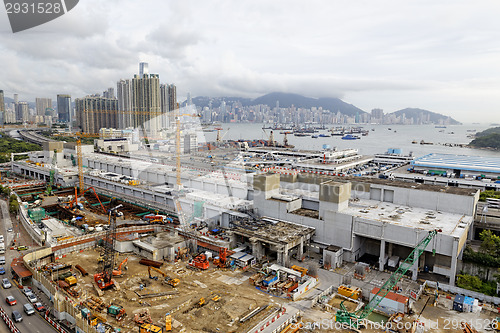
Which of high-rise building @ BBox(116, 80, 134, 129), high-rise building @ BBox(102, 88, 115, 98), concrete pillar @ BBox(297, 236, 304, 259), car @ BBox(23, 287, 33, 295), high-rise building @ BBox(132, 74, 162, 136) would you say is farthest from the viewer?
high-rise building @ BBox(102, 88, 115, 98)

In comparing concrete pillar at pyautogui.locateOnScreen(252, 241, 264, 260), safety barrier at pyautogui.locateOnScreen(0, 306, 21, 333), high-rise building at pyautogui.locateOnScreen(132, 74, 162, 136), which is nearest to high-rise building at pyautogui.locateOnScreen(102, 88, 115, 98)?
high-rise building at pyautogui.locateOnScreen(132, 74, 162, 136)

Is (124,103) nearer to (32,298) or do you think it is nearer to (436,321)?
(32,298)

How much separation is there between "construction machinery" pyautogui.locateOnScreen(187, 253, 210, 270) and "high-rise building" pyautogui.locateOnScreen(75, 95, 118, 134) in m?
75.4

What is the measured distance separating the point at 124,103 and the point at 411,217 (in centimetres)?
7640

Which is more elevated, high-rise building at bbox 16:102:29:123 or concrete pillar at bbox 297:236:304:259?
high-rise building at bbox 16:102:29:123

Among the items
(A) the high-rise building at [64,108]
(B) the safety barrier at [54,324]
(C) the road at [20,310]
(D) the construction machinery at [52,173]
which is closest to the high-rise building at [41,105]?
(A) the high-rise building at [64,108]

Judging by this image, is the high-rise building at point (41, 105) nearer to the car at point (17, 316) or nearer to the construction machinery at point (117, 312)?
the car at point (17, 316)

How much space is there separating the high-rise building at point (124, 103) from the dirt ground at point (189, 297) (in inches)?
2564

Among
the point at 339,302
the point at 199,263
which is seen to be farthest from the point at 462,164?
the point at 199,263

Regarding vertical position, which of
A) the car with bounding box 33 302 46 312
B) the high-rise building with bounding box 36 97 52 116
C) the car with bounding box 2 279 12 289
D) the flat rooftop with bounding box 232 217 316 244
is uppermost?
the high-rise building with bounding box 36 97 52 116

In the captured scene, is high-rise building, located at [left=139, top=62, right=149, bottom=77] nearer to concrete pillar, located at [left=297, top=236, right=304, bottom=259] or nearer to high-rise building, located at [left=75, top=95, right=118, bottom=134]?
high-rise building, located at [left=75, top=95, right=118, bottom=134]

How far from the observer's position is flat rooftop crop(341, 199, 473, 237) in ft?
58.1

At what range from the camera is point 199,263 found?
698 inches

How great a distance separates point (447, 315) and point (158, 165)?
32918mm
